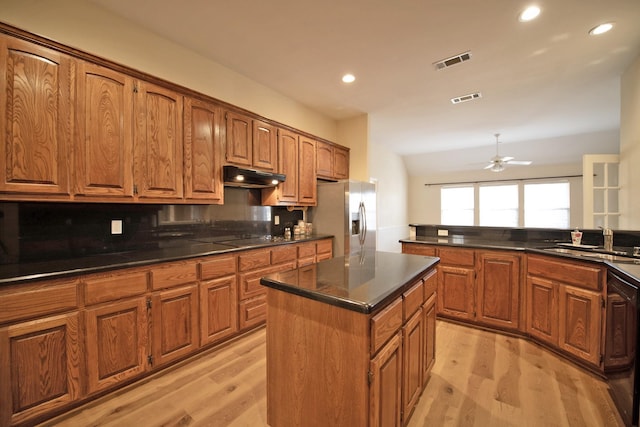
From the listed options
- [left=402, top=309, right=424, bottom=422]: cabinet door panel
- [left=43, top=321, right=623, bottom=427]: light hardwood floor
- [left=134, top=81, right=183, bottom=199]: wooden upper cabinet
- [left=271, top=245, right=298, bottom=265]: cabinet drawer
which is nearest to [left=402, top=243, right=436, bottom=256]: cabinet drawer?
Result: [left=43, top=321, right=623, bottom=427]: light hardwood floor

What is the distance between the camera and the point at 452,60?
2.79 meters

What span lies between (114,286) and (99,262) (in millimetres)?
231

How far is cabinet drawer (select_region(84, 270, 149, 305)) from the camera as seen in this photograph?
5.57 ft

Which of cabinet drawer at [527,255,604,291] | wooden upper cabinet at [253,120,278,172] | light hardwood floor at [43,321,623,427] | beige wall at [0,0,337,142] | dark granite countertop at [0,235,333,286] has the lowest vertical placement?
light hardwood floor at [43,321,623,427]

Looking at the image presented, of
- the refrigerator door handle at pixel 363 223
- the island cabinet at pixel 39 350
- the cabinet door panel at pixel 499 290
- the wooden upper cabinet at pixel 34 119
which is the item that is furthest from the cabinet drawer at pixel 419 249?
the wooden upper cabinet at pixel 34 119

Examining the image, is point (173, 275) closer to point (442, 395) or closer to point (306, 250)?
point (306, 250)

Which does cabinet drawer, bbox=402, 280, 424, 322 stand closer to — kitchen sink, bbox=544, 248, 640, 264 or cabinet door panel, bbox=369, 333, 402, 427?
cabinet door panel, bbox=369, 333, 402, 427

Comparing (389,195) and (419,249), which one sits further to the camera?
(389,195)

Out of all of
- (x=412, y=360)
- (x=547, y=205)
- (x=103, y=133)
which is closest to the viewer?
(x=412, y=360)

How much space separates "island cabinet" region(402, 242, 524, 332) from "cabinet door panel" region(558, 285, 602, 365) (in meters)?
0.37

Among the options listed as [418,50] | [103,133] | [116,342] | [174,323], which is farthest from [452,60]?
[116,342]

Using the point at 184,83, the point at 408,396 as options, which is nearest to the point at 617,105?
the point at 408,396

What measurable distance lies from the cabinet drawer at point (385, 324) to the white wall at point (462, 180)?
22.5 ft

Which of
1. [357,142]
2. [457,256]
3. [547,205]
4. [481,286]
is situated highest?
[357,142]
